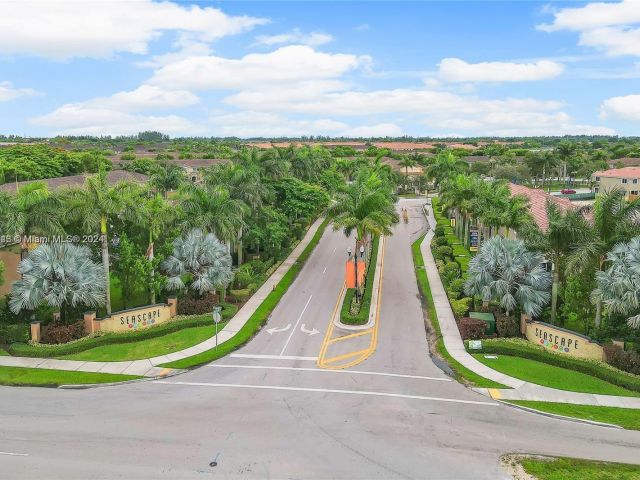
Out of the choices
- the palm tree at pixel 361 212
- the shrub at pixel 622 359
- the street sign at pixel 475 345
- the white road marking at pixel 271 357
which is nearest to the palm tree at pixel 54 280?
the white road marking at pixel 271 357

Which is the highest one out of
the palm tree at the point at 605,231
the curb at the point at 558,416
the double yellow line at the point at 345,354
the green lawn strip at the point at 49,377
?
the palm tree at the point at 605,231

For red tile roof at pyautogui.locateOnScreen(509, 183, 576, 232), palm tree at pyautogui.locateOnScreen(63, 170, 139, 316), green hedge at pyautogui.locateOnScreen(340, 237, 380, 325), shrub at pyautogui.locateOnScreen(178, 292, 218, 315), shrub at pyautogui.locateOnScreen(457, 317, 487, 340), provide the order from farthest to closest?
red tile roof at pyautogui.locateOnScreen(509, 183, 576, 232) → shrub at pyautogui.locateOnScreen(178, 292, 218, 315) → green hedge at pyautogui.locateOnScreen(340, 237, 380, 325) → palm tree at pyautogui.locateOnScreen(63, 170, 139, 316) → shrub at pyautogui.locateOnScreen(457, 317, 487, 340)

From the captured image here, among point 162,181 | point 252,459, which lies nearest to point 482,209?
point 252,459

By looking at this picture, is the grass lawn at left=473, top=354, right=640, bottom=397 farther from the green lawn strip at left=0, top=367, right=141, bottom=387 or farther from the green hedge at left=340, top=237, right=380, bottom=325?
the green lawn strip at left=0, top=367, right=141, bottom=387

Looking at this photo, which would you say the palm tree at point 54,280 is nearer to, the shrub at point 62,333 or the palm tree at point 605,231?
the shrub at point 62,333

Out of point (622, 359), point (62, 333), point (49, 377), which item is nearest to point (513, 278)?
point (622, 359)

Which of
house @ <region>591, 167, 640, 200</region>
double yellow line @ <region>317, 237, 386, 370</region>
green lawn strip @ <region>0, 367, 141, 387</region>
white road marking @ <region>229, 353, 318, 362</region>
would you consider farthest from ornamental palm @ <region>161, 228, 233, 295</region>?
house @ <region>591, 167, 640, 200</region>

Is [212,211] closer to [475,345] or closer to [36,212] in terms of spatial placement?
[36,212]
